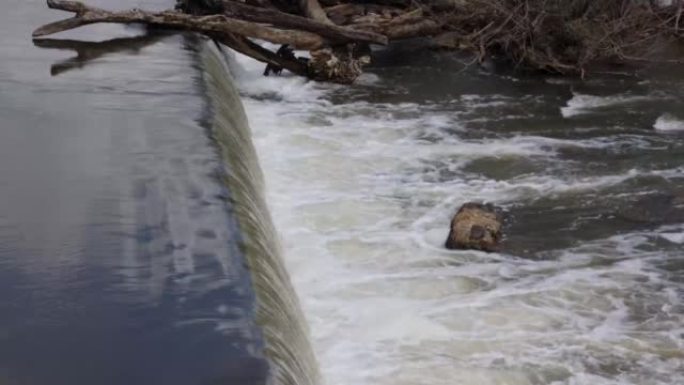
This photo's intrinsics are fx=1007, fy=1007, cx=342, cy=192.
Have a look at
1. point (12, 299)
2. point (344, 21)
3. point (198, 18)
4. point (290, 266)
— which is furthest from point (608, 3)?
point (12, 299)

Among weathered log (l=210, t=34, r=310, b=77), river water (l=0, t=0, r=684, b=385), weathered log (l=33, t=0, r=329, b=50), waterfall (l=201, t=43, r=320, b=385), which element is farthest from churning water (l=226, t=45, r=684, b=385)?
weathered log (l=33, t=0, r=329, b=50)

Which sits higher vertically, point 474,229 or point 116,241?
point 116,241

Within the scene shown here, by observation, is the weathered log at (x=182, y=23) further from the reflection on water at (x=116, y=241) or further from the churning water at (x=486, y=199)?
the reflection on water at (x=116, y=241)

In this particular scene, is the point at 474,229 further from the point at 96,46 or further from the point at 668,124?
the point at 96,46

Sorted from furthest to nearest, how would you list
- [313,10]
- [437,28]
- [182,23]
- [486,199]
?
[437,28] → [313,10] → [182,23] → [486,199]

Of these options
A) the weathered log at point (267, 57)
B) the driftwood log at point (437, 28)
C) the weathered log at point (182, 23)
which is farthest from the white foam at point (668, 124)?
the weathered log at point (267, 57)

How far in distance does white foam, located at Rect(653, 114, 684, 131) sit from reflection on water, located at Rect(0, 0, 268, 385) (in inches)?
215

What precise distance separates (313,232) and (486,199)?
184 cm

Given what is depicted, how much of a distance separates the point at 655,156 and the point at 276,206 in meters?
4.24

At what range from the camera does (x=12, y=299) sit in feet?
17.6

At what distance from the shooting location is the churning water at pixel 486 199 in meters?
6.48

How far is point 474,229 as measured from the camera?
8.27 m

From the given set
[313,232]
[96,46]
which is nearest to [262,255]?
[313,232]

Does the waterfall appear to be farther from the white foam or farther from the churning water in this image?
the white foam
